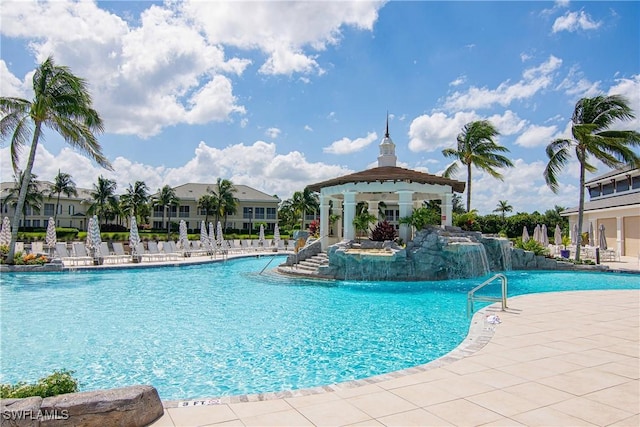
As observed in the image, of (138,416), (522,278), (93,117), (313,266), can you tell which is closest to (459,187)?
(522,278)

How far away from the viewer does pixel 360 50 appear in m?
16.3

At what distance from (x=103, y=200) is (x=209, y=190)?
14.2m

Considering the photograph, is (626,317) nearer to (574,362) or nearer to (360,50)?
(574,362)

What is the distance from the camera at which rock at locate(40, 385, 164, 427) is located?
3.71 m

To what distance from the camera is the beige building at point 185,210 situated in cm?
5881

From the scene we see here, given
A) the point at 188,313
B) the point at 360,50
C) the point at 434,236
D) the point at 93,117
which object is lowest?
the point at 188,313

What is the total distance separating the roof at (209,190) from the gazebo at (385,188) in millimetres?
40540

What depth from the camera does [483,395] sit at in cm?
464

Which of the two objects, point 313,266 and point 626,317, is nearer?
point 626,317

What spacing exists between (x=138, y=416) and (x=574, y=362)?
5.50m

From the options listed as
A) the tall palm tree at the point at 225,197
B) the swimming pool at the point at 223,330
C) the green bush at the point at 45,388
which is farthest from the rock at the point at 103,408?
the tall palm tree at the point at 225,197

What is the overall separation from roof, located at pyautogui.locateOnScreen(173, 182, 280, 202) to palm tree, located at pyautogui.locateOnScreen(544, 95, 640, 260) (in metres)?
45.7

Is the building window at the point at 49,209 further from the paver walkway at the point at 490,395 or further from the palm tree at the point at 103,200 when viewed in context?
the paver walkway at the point at 490,395

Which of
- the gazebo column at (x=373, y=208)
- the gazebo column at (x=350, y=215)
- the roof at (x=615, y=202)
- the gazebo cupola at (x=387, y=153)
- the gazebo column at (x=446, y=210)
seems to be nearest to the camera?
the gazebo column at (x=350, y=215)
